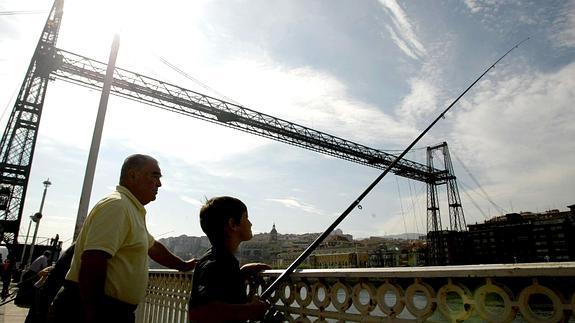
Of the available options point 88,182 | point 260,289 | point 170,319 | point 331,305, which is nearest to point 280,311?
point 260,289

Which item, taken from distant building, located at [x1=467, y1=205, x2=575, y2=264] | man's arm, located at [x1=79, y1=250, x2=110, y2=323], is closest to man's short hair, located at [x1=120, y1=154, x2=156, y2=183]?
man's arm, located at [x1=79, y1=250, x2=110, y2=323]

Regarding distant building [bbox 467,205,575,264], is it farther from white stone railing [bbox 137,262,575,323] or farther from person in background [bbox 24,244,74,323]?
person in background [bbox 24,244,74,323]

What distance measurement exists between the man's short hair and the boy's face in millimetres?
802

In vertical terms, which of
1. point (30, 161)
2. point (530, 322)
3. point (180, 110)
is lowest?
point (530, 322)

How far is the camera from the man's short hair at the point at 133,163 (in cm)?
201

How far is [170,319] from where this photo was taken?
3.05 meters

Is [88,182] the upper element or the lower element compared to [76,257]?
upper

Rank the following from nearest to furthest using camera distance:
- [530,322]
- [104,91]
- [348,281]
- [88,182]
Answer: [530,322], [348,281], [88,182], [104,91]

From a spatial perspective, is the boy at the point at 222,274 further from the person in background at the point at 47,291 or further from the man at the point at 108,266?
the person in background at the point at 47,291

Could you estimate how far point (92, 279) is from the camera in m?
1.50

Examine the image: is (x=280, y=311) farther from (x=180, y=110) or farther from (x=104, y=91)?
(x=180, y=110)

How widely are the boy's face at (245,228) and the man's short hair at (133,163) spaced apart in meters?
0.80

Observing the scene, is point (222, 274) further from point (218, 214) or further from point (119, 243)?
point (119, 243)

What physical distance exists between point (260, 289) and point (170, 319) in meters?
1.54
